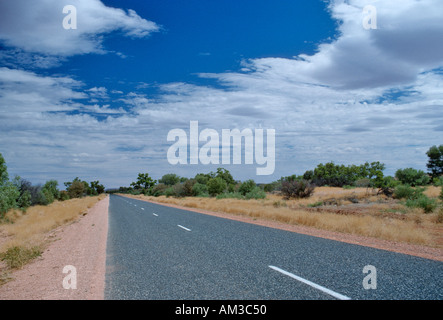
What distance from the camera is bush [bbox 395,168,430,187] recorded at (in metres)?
42.3

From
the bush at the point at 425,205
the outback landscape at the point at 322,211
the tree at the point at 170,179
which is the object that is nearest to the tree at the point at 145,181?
the tree at the point at 170,179

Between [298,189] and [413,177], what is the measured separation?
62.8 ft

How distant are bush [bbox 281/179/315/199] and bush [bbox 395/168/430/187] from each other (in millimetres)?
15798

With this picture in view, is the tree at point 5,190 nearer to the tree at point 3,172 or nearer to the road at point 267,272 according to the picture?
the tree at point 3,172

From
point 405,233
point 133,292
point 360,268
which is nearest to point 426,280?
point 360,268

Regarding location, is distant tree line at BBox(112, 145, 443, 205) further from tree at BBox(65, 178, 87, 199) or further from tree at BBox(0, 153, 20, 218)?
tree at BBox(65, 178, 87, 199)

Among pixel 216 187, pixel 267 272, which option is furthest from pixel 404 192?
pixel 216 187

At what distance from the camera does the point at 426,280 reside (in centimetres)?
566

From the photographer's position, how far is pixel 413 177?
144ft

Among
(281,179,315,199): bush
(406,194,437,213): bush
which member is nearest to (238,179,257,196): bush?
(281,179,315,199): bush

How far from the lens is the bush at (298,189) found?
36281 millimetres

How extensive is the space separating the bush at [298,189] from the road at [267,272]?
26.9 meters

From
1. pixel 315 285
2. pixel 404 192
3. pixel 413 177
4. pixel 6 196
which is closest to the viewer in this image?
pixel 315 285

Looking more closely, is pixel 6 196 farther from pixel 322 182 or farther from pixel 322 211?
pixel 322 182
